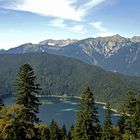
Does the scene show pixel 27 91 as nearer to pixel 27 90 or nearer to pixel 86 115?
pixel 27 90

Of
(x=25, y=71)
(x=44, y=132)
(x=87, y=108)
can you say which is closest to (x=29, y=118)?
(x=25, y=71)

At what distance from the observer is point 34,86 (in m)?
55.4

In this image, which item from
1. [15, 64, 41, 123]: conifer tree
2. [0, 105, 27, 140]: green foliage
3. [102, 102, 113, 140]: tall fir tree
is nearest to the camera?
[0, 105, 27, 140]: green foliage

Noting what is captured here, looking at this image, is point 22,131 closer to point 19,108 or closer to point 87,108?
point 19,108

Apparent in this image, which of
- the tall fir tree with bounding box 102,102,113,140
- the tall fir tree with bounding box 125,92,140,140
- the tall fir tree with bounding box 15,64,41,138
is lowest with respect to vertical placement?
the tall fir tree with bounding box 102,102,113,140

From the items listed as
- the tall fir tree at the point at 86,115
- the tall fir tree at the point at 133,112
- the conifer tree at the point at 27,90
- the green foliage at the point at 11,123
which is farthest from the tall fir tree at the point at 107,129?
Answer: the green foliage at the point at 11,123

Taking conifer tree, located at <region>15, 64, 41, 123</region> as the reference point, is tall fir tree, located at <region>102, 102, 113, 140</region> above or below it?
below

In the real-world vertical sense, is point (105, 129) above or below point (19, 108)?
below

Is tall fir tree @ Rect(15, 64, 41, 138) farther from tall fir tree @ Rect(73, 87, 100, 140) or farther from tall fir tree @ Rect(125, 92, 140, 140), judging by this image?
tall fir tree @ Rect(125, 92, 140, 140)

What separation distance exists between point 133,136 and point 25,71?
41.4m

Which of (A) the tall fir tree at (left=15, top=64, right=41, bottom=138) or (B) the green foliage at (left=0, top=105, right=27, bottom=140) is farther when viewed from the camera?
(A) the tall fir tree at (left=15, top=64, right=41, bottom=138)

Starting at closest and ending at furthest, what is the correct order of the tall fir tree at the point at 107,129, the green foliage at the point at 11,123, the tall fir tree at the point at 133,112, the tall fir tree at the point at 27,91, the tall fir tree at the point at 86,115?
the green foliage at the point at 11,123 → the tall fir tree at the point at 27,91 → the tall fir tree at the point at 86,115 → the tall fir tree at the point at 133,112 → the tall fir tree at the point at 107,129

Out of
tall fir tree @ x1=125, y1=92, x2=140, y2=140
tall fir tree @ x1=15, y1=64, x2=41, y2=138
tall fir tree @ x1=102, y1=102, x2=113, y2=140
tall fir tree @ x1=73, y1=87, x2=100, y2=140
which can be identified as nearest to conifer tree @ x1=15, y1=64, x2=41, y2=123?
tall fir tree @ x1=15, y1=64, x2=41, y2=138

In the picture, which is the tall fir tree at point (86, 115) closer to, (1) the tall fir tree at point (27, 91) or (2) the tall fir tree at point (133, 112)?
(2) the tall fir tree at point (133, 112)
